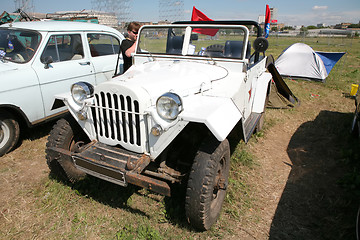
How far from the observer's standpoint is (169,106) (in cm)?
221

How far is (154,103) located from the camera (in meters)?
2.41

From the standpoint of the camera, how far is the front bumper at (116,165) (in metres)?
2.16

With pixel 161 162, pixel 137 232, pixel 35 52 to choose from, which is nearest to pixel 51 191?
pixel 137 232

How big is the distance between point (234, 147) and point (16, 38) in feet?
13.8

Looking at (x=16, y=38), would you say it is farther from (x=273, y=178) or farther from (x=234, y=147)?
(x=273, y=178)

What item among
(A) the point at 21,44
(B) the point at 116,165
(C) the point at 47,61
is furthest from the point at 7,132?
(B) the point at 116,165

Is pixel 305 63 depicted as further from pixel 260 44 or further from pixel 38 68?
pixel 38 68

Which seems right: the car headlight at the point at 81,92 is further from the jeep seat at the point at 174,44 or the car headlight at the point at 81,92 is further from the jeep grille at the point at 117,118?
the jeep seat at the point at 174,44

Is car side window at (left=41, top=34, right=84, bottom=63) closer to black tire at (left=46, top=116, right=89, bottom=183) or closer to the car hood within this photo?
black tire at (left=46, top=116, right=89, bottom=183)

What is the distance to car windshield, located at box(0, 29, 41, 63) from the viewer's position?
4.13 meters

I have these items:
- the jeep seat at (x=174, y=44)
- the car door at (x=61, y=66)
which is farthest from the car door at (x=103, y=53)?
the jeep seat at (x=174, y=44)

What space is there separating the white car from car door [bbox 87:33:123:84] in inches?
0.8

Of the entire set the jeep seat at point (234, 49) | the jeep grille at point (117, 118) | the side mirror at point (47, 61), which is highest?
the jeep seat at point (234, 49)

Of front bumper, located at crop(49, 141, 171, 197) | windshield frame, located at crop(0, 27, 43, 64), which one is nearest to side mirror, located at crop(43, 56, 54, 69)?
windshield frame, located at crop(0, 27, 43, 64)
